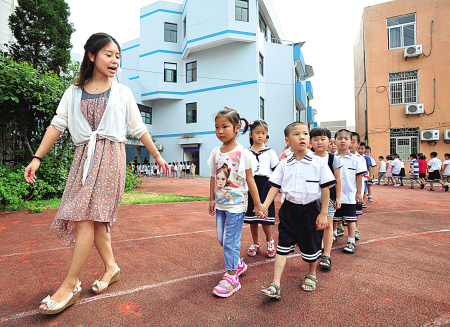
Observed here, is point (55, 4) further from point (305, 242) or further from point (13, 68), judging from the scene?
point (305, 242)

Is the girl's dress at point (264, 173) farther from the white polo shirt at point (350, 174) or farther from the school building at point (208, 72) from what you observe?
the school building at point (208, 72)

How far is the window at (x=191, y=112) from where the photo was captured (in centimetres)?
2473

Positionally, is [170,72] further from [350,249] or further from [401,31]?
[350,249]

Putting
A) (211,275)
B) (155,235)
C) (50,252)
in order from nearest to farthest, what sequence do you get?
(211,275)
(50,252)
(155,235)

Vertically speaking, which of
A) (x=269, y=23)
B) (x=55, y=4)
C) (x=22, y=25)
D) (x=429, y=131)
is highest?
(x=269, y=23)

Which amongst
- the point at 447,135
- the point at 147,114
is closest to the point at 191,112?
the point at 147,114

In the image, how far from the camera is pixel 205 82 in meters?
23.6

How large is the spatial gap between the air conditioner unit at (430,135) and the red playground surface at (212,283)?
48.4ft

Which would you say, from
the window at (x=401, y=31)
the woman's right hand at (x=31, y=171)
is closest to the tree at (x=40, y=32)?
the woman's right hand at (x=31, y=171)

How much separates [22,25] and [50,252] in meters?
19.5

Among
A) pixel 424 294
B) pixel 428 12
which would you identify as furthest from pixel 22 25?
pixel 428 12

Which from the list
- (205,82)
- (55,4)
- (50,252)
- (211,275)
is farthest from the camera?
(205,82)

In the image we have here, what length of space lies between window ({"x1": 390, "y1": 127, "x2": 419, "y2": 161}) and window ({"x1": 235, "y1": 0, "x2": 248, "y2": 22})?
45.5ft

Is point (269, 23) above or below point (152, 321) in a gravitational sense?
above
